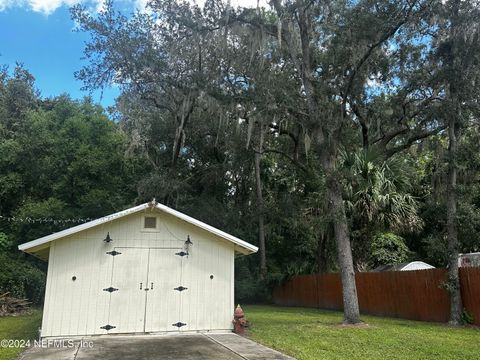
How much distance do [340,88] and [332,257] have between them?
363 inches

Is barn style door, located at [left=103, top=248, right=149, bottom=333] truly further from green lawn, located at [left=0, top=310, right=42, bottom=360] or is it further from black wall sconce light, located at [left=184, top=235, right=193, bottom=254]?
green lawn, located at [left=0, top=310, right=42, bottom=360]

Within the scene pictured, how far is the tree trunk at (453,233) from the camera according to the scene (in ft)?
38.0

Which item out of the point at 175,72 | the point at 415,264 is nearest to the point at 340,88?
the point at 175,72

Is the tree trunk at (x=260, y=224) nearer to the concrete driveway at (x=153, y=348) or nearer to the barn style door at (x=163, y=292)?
the barn style door at (x=163, y=292)

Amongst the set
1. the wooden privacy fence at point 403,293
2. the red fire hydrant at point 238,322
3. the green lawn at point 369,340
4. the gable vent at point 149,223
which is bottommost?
the green lawn at point 369,340

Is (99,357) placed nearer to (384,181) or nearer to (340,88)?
(340,88)

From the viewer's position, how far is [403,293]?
13.8 meters

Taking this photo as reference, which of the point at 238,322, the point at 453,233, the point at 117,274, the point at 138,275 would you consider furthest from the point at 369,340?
the point at 117,274

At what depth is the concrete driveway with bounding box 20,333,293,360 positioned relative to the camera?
711 cm

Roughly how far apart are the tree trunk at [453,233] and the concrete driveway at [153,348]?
607 centimetres

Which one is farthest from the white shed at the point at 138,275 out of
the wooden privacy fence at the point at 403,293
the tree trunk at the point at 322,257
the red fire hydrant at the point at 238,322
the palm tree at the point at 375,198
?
the tree trunk at the point at 322,257

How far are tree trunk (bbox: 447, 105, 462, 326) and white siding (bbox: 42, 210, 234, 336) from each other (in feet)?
19.5

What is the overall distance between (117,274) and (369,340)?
216 inches

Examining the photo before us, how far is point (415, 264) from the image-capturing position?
55.7ft
